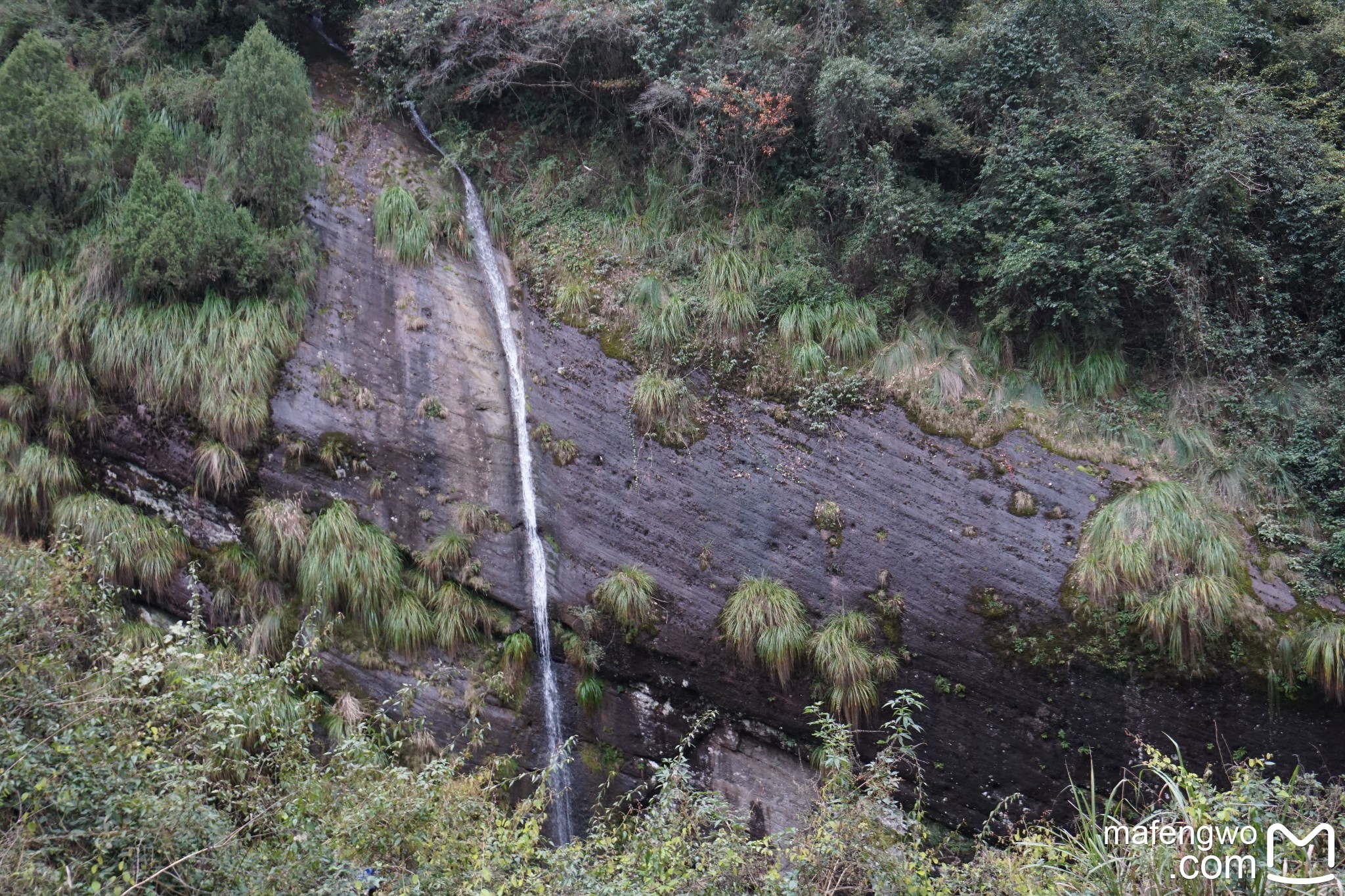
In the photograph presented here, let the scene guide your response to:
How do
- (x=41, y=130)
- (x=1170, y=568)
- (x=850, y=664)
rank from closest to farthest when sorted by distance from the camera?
(x=1170, y=568)
(x=850, y=664)
(x=41, y=130)

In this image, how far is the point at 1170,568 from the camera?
26.0 ft

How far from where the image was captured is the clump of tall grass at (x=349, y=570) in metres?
8.95

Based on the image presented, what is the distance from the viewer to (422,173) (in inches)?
467

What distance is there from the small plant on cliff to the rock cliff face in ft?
0.58

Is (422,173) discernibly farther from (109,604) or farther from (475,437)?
(109,604)

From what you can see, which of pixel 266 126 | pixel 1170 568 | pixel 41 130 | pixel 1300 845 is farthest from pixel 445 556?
pixel 1300 845

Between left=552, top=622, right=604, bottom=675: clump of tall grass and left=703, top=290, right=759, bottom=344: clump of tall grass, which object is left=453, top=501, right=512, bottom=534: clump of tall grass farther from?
left=703, top=290, right=759, bottom=344: clump of tall grass

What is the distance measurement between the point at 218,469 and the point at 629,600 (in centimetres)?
483

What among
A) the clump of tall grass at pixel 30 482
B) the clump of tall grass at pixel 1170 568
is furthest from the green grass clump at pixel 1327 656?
the clump of tall grass at pixel 30 482

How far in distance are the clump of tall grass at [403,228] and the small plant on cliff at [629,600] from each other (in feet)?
16.9

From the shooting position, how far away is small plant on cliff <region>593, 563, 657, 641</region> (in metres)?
9.12

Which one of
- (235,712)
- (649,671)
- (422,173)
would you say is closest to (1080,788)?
(649,671)

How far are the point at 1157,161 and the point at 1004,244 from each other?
1856 millimetres

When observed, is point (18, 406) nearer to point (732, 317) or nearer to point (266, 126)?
point (266, 126)
